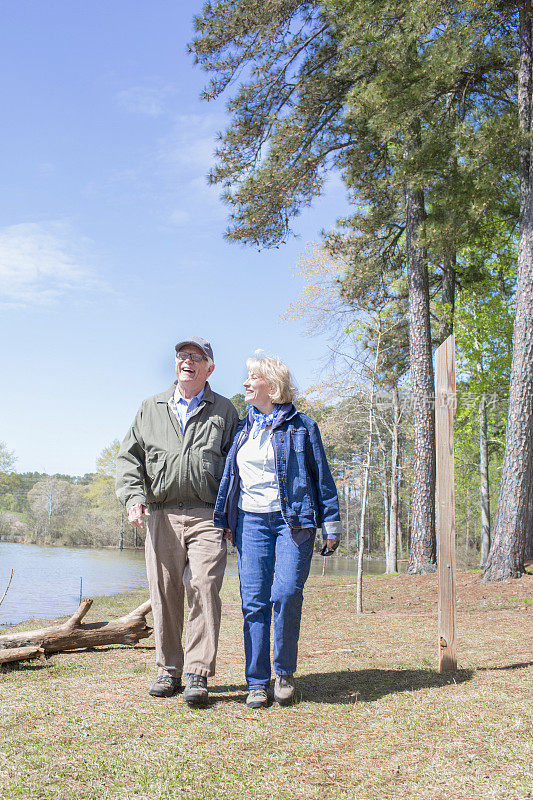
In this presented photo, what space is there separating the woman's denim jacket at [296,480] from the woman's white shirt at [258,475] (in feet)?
0.14

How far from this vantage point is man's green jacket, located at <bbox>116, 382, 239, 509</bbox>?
3.96m

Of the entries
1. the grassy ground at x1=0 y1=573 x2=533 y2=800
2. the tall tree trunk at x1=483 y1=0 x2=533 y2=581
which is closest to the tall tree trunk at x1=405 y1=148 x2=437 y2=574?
the tall tree trunk at x1=483 y1=0 x2=533 y2=581

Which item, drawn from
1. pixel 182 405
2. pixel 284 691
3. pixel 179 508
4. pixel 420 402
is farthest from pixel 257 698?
pixel 420 402

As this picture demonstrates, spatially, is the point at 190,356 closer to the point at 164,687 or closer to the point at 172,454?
the point at 172,454

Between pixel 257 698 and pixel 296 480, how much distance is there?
126 cm

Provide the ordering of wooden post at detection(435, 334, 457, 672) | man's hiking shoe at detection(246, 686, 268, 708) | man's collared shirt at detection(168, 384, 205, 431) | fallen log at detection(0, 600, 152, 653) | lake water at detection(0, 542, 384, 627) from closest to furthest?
man's hiking shoe at detection(246, 686, 268, 708), man's collared shirt at detection(168, 384, 205, 431), wooden post at detection(435, 334, 457, 672), fallen log at detection(0, 600, 152, 653), lake water at detection(0, 542, 384, 627)

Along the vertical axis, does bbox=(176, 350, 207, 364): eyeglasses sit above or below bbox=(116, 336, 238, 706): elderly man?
above

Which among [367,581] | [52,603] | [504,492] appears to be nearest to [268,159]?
[504,492]

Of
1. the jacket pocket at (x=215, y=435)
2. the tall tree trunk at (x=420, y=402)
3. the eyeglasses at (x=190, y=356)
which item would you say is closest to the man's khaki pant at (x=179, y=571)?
the jacket pocket at (x=215, y=435)

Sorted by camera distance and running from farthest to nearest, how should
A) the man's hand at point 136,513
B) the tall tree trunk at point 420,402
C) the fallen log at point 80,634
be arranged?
the tall tree trunk at point 420,402 → the fallen log at point 80,634 → the man's hand at point 136,513

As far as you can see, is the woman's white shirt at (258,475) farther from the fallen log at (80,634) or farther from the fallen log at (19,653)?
the fallen log at (19,653)

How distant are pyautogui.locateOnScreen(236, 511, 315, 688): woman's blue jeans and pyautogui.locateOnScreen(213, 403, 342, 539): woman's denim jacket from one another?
0.11 m

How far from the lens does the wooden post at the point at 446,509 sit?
15.3 ft

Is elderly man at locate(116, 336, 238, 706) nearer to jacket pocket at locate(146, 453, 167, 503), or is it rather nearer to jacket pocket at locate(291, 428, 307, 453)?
jacket pocket at locate(146, 453, 167, 503)
